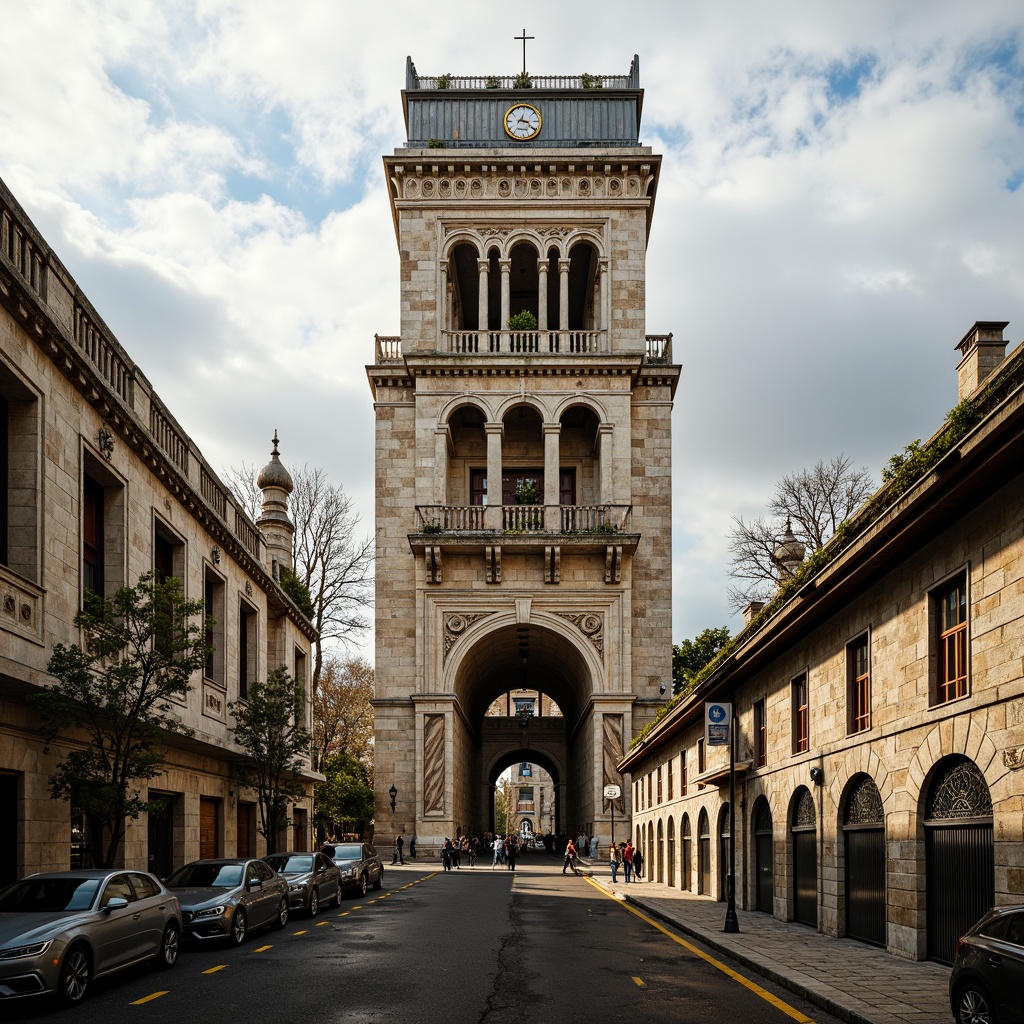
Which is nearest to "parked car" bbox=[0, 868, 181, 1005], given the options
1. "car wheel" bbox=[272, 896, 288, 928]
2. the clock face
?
"car wheel" bbox=[272, 896, 288, 928]

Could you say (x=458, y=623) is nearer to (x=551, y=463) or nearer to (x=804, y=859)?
(x=551, y=463)

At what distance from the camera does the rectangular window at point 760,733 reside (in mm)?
24625

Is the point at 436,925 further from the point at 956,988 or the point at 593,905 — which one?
the point at 956,988

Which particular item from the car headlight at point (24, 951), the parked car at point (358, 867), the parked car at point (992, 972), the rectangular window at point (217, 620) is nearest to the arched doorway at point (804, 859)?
the parked car at point (992, 972)

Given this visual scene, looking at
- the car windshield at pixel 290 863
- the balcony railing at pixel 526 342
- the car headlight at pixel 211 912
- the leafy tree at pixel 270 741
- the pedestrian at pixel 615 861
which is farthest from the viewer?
the balcony railing at pixel 526 342

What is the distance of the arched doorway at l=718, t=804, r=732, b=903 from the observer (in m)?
27.7

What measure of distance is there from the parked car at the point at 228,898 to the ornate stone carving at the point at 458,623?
94.0 feet

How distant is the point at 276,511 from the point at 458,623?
419 inches

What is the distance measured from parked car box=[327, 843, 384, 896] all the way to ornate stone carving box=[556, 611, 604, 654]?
1870cm

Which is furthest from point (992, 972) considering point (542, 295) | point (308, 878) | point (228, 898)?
point (542, 295)

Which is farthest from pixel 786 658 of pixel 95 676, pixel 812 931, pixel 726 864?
pixel 95 676

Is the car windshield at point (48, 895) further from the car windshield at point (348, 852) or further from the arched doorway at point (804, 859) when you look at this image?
the car windshield at point (348, 852)

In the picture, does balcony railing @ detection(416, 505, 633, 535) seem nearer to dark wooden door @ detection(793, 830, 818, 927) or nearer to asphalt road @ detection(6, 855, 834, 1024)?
asphalt road @ detection(6, 855, 834, 1024)

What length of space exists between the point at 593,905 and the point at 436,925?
298 inches
